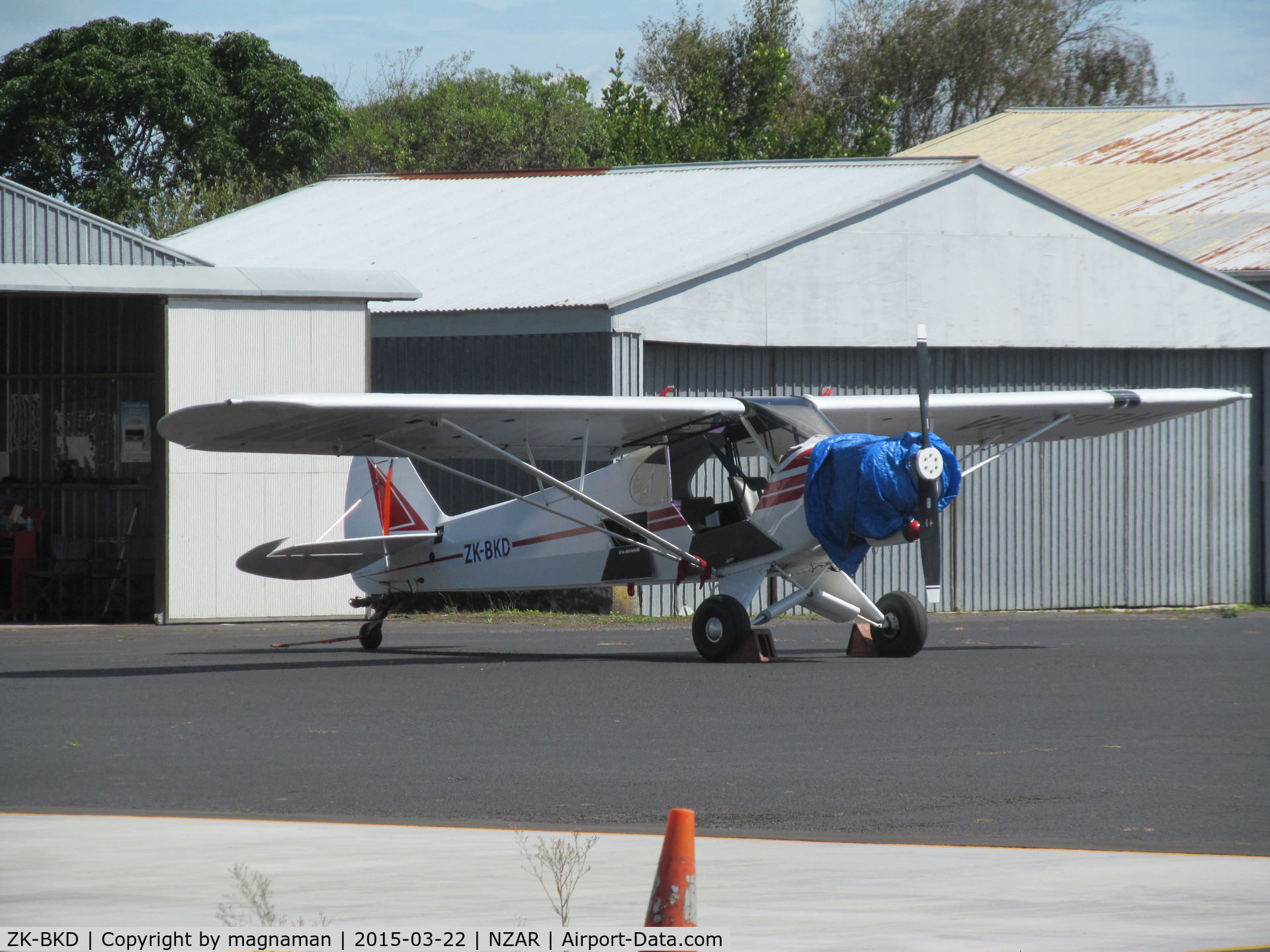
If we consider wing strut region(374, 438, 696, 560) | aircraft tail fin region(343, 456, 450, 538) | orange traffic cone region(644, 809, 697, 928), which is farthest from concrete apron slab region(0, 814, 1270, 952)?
aircraft tail fin region(343, 456, 450, 538)

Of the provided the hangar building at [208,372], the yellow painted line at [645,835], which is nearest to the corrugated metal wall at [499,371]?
the hangar building at [208,372]

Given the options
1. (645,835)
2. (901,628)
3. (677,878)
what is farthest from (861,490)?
(677,878)

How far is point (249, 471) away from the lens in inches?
810

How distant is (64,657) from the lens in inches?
653

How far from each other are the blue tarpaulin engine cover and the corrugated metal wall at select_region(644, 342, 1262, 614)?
703 centimetres

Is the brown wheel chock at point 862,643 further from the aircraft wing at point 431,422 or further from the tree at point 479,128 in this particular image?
the tree at point 479,128

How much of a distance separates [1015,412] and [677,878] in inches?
564

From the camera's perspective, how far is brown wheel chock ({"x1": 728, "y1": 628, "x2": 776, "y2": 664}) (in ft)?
50.5

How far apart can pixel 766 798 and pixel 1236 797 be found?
2.21 meters

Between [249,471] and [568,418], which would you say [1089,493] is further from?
[249,471]

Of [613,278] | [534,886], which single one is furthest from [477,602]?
[534,886]

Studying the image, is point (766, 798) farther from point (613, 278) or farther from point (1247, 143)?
point (1247, 143)

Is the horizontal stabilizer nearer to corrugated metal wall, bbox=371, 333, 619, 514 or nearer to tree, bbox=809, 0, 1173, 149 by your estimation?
corrugated metal wall, bbox=371, 333, 619, 514

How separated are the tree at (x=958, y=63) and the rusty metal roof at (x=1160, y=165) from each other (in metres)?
28.0
